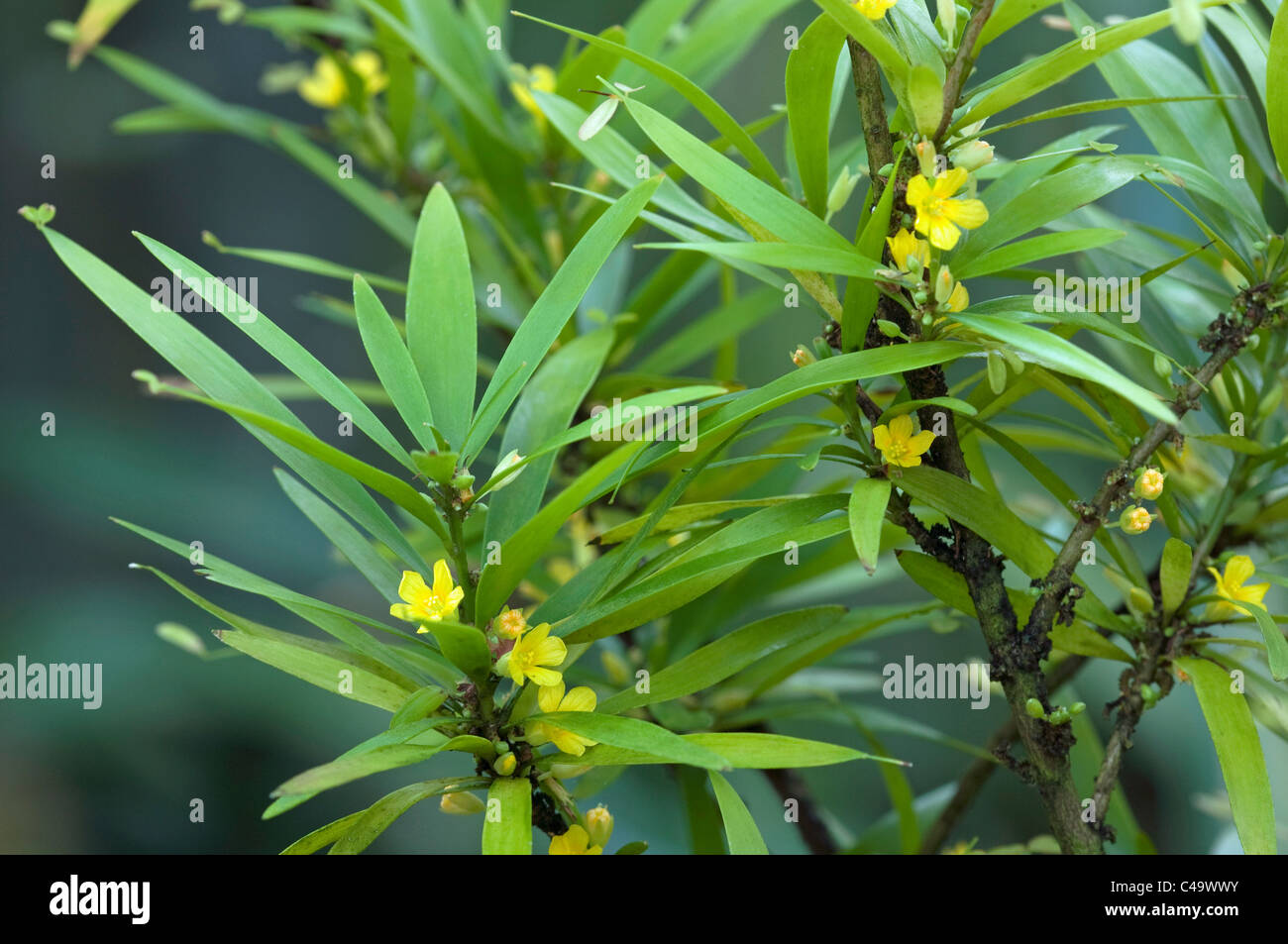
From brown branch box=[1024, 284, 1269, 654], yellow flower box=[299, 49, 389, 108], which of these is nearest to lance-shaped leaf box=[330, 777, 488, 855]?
brown branch box=[1024, 284, 1269, 654]

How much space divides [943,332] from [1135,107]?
7.5 inches

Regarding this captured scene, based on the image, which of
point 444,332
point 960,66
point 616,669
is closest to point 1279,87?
point 960,66

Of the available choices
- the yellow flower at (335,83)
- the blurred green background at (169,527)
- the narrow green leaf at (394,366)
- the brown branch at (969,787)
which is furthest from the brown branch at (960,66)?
the blurred green background at (169,527)

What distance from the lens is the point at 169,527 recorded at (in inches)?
48.9

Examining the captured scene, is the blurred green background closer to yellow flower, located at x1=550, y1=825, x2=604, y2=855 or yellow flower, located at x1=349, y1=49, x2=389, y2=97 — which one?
yellow flower, located at x1=349, y1=49, x2=389, y2=97

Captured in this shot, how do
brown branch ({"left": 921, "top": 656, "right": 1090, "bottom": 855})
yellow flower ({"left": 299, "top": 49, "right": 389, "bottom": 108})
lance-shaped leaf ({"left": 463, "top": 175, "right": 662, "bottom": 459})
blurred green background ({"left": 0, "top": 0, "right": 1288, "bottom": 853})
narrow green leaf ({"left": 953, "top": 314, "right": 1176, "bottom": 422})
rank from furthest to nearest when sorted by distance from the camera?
blurred green background ({"left": 0, "top": 0, "right": 1288, "bottom": 853}), yellow flower ({"left": 299, "top": 49, "right": 389, "bottom": 108}), brown branch ({"left": 921, "top": 656, "right": 1090, "bottom": 855}), lance-shaped leaf ({"left": 463, "top": 175, "right": 662, "bottom": 459}), narrow green leaf ({"left": 953, "top": 314, "right": 1176, "bottom": 422})

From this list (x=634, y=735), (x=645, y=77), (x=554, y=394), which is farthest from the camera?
(x=645, y=77)

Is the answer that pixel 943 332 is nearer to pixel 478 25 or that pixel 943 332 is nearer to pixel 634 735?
pixel 634 735

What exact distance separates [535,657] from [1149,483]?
0.25 meters

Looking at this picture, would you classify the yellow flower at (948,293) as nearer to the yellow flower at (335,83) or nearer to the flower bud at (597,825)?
the flower bud at (597,825)

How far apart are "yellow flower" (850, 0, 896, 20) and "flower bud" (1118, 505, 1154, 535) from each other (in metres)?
0.21

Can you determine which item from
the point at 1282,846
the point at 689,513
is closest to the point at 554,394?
the point at 689,513

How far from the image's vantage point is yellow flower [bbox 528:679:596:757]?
14.6 inches
